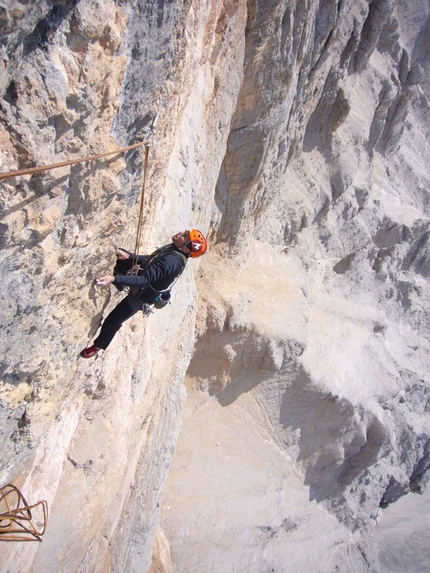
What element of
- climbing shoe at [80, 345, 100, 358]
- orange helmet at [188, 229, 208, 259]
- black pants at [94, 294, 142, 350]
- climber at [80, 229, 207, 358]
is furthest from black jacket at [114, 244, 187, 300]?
climbing shoe at [80, 345, 100, 358]

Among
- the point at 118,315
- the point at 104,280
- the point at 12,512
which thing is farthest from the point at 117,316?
the point at 12,512

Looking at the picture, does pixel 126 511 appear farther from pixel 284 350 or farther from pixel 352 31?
pixel 352 31

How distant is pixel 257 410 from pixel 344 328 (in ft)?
9.84

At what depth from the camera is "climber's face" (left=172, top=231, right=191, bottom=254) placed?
3.75 m

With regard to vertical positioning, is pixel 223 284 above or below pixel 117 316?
below

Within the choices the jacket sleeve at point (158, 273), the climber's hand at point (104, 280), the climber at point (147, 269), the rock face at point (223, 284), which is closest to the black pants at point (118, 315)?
the climber at point (147, 269)

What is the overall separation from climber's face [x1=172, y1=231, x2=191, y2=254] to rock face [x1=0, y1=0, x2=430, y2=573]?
1.53 ft

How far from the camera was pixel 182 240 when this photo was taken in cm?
376

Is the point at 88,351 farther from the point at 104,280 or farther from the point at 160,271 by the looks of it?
the point at 160,271

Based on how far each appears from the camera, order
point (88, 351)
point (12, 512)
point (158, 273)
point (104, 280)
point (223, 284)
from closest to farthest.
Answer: point (12, 512) < point (104, 280) < point (158, 273) < point (88, 351) < point (223, 284)

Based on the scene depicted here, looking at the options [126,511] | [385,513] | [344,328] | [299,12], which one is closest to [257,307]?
[344,328]

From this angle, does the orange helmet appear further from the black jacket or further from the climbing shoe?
the climbing shoe

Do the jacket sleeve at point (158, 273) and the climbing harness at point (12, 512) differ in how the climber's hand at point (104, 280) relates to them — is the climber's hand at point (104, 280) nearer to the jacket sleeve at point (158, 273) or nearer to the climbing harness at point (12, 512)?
the jacket sleeve at point (158, 273)

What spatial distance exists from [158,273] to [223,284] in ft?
15.0
